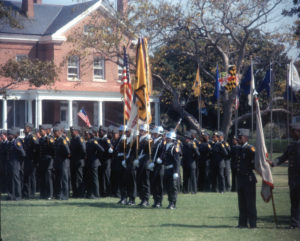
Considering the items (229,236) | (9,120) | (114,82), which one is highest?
(114,82)

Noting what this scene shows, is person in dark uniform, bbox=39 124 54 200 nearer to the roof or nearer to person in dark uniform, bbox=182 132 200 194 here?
person in dark uniform, bbox=182 132 200 194

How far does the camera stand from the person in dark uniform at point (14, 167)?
15883 millimetres

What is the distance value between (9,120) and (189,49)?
11.4 meters

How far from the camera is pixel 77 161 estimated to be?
16.8 metres

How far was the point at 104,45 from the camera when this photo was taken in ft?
101

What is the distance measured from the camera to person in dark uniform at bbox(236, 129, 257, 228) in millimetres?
11195

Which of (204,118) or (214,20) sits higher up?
(214,20)

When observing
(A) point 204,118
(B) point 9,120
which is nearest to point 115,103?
(A) point 204,118

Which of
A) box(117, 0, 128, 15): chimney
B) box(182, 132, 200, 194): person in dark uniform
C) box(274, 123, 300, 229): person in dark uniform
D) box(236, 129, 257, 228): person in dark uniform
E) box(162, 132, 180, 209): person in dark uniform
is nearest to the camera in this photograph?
box(274, 123, 300, 229): person in dark uniform

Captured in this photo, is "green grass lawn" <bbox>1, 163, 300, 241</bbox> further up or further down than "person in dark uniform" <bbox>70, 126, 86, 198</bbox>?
further down

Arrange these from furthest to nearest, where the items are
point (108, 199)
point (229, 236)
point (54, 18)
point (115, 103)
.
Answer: point (115, 103), point (54, 18), point (108, 199), point (229, 236)

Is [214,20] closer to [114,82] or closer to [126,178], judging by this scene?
[114,82]

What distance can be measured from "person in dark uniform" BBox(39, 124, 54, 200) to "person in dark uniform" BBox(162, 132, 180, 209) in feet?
12.2

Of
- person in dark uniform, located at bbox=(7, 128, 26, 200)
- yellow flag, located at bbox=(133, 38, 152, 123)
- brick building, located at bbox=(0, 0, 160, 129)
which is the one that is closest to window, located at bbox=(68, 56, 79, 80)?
brick building, located at bbox=(0, 0, 160, 129)
